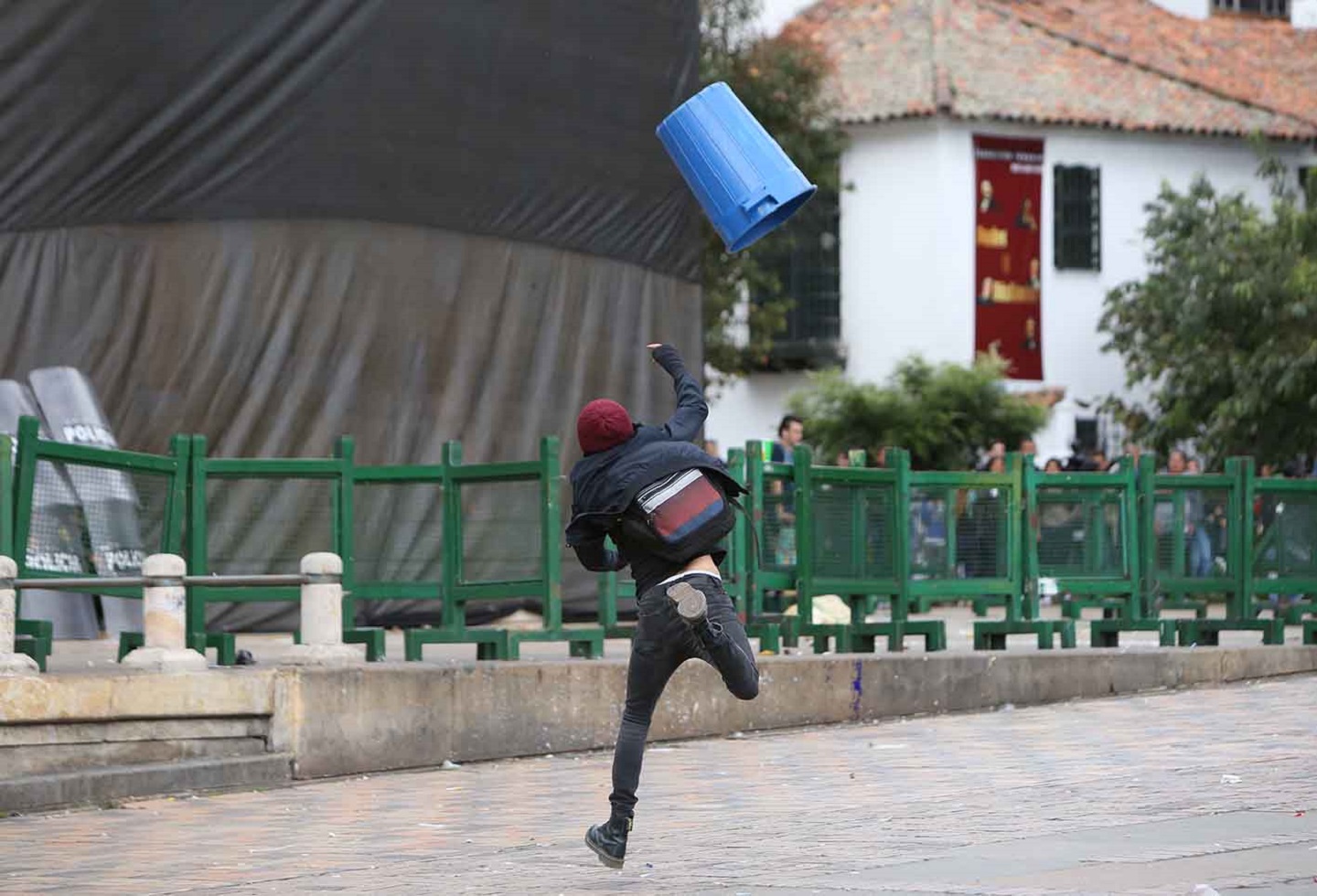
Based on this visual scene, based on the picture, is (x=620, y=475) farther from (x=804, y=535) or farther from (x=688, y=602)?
(x=804, y=535)

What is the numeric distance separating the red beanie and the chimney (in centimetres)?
4100

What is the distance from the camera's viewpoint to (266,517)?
1429cm

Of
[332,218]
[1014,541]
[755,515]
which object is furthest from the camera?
[332,218]

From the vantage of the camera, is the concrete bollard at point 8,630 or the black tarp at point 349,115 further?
the black tarp at point 349,115

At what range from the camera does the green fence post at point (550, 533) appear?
14.4 m

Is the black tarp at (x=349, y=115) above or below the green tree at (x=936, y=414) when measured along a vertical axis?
above

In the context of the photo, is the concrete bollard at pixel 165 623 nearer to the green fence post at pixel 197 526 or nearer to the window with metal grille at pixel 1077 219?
the green fence post at pixel 197 526

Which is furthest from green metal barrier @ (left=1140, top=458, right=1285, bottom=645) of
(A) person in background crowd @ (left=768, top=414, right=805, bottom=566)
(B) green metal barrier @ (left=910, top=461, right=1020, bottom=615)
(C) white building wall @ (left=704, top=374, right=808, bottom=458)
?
(C) white building wall @ (left=704, top=374, right=808, bottom=458)

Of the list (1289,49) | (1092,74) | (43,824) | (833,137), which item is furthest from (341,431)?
(1289,49)

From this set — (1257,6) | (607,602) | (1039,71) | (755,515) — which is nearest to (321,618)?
(607,602)

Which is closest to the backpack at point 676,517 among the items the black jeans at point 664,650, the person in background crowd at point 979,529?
the black jeans at point 664,650

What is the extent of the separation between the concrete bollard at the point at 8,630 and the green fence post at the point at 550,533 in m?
3.53

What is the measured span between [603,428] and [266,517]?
521 centimetres

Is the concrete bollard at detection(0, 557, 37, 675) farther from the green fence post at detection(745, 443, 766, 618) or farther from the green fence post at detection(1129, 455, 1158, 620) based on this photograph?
the green fence post at detection(1129, 455, 1158, 620)
